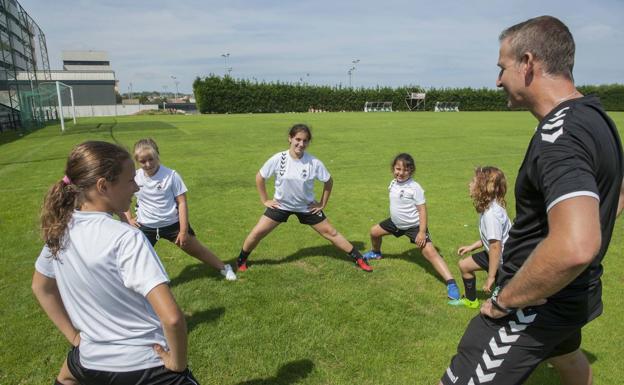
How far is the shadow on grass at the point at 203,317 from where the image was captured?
422cm

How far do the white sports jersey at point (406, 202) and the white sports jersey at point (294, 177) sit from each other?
1014mm

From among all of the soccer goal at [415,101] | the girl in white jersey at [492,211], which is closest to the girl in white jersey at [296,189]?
the girl in white jersey at [492,211]

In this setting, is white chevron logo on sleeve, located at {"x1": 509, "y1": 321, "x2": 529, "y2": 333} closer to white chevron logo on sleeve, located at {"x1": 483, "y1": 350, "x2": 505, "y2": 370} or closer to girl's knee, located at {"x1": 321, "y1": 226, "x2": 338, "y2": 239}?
white chevron logo on sleeve, located at {"x1": 483, "y1": 350, "x2": 505, "y2": 370}

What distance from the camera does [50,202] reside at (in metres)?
1.89

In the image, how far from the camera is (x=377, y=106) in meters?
69.8

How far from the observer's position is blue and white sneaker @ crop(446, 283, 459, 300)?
15.5ft

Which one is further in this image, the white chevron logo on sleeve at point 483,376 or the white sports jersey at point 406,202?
the white sports jersey at point 406,202

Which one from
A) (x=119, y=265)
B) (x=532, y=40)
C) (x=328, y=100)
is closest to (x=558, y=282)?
(x=532, y=40)

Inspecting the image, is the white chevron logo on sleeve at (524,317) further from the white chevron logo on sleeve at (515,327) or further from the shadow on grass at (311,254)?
→ the shadow on grass at (311,254)

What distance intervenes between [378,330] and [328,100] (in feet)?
212

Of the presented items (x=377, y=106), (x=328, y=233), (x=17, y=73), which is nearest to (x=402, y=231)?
(x=328, y=233)

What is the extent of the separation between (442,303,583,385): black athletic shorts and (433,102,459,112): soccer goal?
71.9 meters

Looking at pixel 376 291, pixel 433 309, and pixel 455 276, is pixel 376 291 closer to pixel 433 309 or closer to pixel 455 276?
pixel 433 309

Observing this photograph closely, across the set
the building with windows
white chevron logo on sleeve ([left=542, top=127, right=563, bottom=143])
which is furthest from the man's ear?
the building with windows
